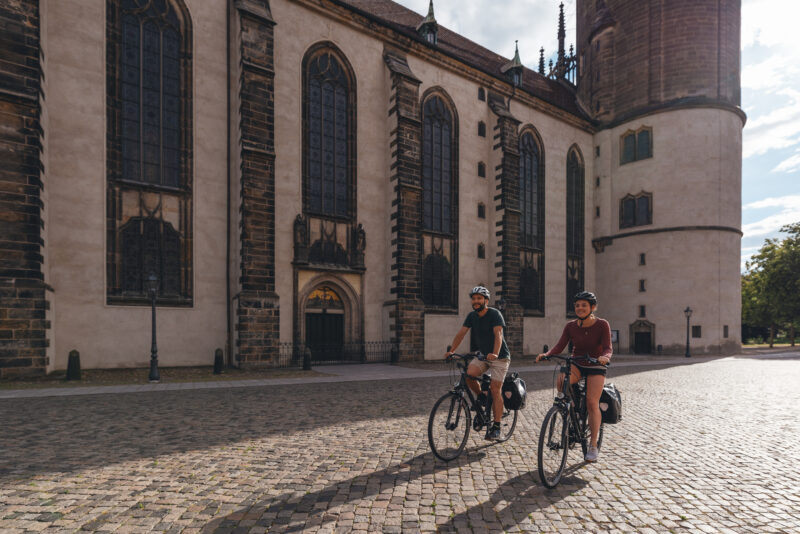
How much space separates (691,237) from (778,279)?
19.1m

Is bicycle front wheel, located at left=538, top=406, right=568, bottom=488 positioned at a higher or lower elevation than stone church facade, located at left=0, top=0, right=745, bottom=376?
lower

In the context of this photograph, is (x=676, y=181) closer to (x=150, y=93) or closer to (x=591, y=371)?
(x=150, y=93)

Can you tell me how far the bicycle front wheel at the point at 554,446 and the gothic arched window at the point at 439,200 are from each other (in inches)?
729

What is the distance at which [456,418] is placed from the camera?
5664 mm

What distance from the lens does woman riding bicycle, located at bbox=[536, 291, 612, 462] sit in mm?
5012

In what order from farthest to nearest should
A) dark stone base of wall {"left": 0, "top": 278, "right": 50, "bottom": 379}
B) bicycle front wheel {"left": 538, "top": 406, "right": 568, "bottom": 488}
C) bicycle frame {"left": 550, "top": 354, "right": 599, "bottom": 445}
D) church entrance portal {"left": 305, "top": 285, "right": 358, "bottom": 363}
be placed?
church entrance portal {"left": 305, "top": 285, "right": 358, "bottom": 363}, dark stone base of wall {"left": 0, "top": 278, "right": 50, "bottom": 379}, bicycle frame {"left": 550, "top": 354, "right": 599, "bottom": 445}, bicycle front wheel {"left": 538, "top": 406, "right": 568, "bottom": 488}

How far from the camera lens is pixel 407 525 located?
3.68m

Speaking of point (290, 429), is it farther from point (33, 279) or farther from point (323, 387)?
point (33, 279)

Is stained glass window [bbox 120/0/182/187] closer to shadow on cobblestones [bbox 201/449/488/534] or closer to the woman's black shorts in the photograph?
shadow on cobblestones [bbox 201/449/488/534]

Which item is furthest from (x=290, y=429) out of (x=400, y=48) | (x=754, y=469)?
(x=400, y=48)

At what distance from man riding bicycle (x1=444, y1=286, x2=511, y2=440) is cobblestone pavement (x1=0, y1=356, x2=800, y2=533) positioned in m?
0.64

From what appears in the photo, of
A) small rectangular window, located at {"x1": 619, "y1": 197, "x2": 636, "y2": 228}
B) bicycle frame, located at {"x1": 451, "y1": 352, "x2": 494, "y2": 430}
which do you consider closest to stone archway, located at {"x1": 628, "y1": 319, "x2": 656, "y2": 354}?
small rectangular window, located at {"x1": 619, "y1": 197, "x2": 636, "y2": 228}

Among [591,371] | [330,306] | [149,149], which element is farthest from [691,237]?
[149,149]

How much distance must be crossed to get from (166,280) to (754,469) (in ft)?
55.8
